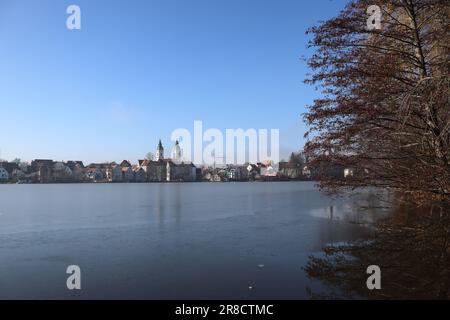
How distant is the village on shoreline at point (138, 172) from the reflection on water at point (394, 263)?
117 meters

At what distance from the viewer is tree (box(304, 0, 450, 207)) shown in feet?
39.8

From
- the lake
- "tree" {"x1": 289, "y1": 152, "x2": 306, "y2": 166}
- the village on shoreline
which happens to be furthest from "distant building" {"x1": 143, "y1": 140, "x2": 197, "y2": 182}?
the lake

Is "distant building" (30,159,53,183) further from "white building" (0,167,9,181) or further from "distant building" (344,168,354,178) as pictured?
"distant building" (344,168,354,178)

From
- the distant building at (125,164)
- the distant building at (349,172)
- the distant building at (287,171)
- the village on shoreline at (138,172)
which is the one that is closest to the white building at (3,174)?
the village on shoreline at (138,172)

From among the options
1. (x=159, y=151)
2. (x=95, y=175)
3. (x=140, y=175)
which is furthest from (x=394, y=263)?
(x=159, y=151)

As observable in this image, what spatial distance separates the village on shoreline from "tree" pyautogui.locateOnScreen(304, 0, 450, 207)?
117 m

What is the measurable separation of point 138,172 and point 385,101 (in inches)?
5686

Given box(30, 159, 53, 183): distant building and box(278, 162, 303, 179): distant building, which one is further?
box(30, 159, 53, 183): distant building

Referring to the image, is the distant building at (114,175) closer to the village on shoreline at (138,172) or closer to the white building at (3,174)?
the village on shoreline at (138,172)

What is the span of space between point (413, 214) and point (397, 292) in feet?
46.7

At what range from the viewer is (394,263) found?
11250 millimetres

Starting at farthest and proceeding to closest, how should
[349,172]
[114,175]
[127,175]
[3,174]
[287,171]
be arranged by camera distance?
[127,175] < [114,175] < [287,171] < [3,174] < [349,172]

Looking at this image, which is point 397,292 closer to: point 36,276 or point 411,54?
point 411,54

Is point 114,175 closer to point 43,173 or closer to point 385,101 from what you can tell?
point 43,173
